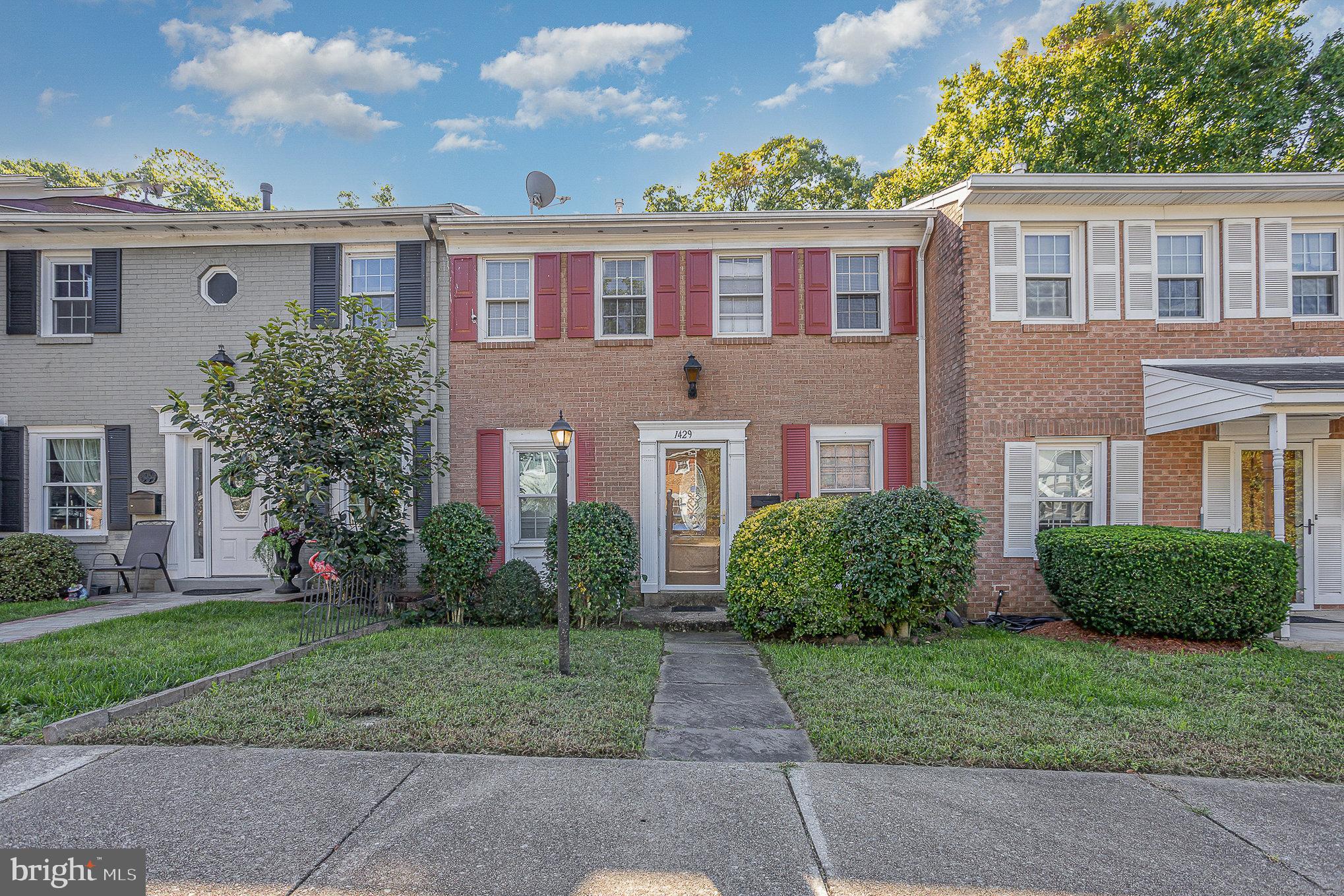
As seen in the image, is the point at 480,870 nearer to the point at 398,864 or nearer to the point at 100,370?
the point at 398,864

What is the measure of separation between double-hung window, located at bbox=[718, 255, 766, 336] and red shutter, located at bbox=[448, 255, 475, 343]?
139 inches

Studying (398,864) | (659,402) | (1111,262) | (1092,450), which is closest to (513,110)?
(659,402)

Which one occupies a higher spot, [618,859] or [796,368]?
[796,368]

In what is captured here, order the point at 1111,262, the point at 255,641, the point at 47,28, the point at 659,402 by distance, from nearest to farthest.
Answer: the point at 255,641 < the point at 1111,262 < the point at 659,402 < the point at 47,28

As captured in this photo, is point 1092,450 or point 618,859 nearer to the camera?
point 618,859

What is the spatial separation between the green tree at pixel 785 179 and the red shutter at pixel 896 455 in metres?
12.5

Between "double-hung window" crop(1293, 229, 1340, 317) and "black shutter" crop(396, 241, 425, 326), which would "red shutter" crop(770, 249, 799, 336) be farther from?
"double-hung window" crop(1293, 229, 1340, 317)

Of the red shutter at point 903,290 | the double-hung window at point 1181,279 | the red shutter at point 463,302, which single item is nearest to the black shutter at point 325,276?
the red shutter at point 463,302

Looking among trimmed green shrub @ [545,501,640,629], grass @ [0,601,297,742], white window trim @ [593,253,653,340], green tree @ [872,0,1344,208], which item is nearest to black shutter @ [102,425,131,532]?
grass @ [0,601,297,742]

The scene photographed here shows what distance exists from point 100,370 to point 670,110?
37.4 ft

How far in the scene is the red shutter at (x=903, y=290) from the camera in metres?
8.64

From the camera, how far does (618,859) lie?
2.46m

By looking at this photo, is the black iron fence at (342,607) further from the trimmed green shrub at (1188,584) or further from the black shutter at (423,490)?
the trimmed green shrub at (1188,584)

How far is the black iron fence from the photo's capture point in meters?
6.11
